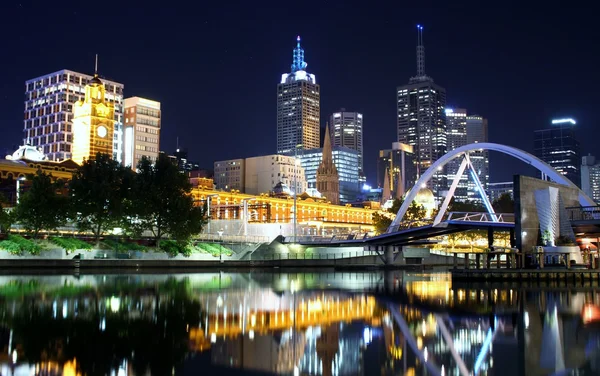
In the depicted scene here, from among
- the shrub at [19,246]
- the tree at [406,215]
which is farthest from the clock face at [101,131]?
the shrub at [19,246]

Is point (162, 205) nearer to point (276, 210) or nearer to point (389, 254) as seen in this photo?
point (389, 254)

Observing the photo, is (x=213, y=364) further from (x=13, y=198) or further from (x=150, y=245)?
(x=13, y=198)

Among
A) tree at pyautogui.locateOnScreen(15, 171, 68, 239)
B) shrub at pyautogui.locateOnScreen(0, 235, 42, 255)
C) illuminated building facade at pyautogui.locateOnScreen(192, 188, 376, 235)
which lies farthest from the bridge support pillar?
shrub at pyautogui.locateOnScreen(0, 235, 42, 255)

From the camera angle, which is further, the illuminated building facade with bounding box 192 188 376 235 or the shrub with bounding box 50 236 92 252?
the illuminated building facade with bounding box 192 188 376 235

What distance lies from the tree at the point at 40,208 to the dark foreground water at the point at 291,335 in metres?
48.3

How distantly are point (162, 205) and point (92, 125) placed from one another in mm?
93688

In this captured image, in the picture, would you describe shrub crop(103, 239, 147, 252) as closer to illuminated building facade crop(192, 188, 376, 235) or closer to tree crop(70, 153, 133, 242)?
tree crop(70, 153, 133, 242)

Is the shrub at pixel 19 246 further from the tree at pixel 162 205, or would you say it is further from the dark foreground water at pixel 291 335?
the dark foreground water at pixel 291 335

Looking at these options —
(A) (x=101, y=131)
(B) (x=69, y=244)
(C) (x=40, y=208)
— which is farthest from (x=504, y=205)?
(A) (x=101, y=131)

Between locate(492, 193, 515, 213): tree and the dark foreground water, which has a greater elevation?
locate(492, 193, 515, 213): tree

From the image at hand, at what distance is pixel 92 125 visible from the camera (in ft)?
591

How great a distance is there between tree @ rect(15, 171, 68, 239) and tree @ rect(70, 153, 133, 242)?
221 centimetres

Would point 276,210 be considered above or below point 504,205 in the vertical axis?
above

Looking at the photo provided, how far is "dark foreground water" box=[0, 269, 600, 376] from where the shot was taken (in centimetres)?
1762
